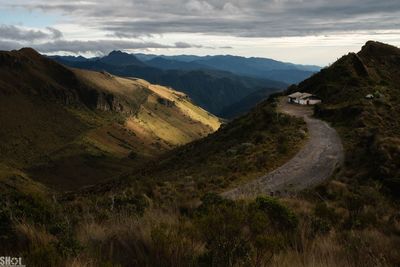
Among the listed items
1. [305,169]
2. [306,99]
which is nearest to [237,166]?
[305,169]

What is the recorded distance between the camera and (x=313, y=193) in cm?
2209

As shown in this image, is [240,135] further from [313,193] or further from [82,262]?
[82,262]

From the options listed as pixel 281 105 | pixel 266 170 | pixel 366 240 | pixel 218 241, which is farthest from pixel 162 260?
pixel 281 105

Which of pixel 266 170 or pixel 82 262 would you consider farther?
pixel 266 170

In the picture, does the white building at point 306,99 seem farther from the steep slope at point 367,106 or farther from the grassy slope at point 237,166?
the grassy slope at point 237,166

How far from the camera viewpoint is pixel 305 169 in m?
31.5

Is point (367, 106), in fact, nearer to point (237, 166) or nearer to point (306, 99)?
point (306, 99)

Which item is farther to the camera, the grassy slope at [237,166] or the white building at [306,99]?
the white building at [306,99]

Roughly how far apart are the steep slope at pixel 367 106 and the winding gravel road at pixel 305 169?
1.31m

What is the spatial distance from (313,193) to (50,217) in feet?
50.8

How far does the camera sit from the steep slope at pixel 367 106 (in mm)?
28136

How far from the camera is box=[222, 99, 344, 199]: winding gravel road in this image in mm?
26578

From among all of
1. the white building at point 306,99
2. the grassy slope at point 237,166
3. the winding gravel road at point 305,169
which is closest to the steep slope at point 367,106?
the winding gravel road at point 305,169

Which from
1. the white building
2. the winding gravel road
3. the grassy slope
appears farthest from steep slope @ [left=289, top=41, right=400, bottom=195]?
the grassy slope
